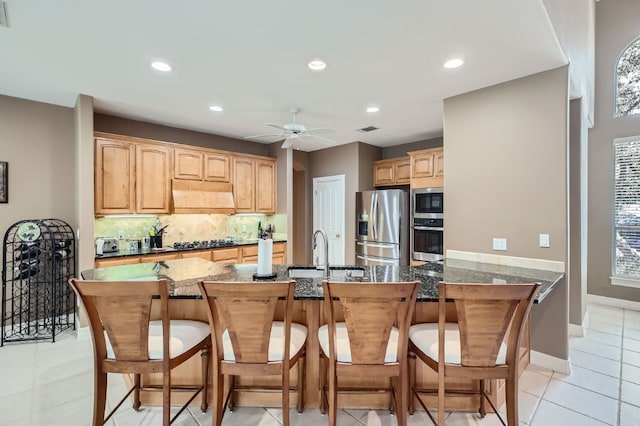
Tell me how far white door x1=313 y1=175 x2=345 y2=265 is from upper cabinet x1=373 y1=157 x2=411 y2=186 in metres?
0.68

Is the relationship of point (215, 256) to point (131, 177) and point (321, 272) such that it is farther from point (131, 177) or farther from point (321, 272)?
point (321, 272)

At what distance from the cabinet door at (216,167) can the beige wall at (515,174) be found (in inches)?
137

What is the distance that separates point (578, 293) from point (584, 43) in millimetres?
2844

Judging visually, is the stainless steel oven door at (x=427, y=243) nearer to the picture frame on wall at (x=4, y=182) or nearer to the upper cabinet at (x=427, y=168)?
the upper cabinet at (x=427, y=168)

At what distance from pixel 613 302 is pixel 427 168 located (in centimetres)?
340

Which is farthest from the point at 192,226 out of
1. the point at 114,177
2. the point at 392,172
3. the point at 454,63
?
the point at 454,63

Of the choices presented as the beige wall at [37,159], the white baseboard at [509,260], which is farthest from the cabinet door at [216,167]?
the white baseboard at [509,260]

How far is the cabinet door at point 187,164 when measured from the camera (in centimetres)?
460

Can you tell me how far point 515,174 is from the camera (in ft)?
9.66

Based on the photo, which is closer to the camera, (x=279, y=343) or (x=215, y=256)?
(x=279, y=343)

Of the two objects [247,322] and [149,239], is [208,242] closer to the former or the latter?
[149,239]

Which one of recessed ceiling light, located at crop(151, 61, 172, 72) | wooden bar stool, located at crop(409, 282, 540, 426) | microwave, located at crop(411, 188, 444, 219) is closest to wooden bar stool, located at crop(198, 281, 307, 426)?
wooden bar stool, located at crop(409, 282, 540, 426)

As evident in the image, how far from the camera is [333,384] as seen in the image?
5.57 feet

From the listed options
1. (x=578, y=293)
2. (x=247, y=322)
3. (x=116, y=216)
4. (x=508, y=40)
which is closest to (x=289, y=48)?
(x=508, y=40)
